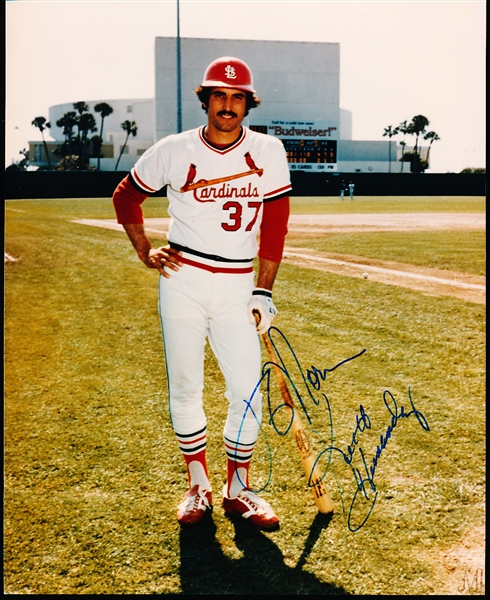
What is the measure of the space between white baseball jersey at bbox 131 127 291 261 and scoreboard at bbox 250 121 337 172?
17.9 meters

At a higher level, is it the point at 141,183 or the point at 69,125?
the point at 69,125

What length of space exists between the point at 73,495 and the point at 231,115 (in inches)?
78.0

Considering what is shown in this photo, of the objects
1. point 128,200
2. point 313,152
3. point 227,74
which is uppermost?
point 313,152

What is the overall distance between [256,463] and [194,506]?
65cm

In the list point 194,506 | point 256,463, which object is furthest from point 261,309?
point 256,463

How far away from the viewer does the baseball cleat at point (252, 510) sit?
2740 mm

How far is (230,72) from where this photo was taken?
2.47m

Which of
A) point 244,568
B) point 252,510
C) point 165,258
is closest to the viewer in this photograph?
point 244,568

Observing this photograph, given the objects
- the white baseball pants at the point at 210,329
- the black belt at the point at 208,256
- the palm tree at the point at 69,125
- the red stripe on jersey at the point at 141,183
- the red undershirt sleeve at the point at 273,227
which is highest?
the palm tree at the point at 69,125

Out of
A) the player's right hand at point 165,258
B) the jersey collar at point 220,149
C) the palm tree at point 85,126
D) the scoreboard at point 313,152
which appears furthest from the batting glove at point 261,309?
the palm tree at point 85,126

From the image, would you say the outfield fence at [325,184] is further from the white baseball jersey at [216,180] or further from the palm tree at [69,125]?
the white baseball jersey at [216,180]

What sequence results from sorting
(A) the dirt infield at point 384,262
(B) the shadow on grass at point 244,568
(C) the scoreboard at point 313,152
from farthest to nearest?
(C) the scoreboard at point 313,152, (A) the dirt infield at point 384,262, (B) the shadow on grass at point 244,568

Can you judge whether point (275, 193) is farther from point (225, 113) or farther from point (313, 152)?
point (313, 152)

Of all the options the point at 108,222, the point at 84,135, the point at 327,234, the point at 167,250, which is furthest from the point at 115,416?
the point at 84,135
